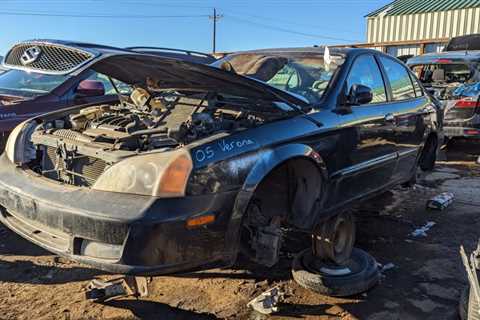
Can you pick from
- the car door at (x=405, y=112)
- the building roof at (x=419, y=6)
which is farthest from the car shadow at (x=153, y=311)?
the building roof at (x=419, y=6)

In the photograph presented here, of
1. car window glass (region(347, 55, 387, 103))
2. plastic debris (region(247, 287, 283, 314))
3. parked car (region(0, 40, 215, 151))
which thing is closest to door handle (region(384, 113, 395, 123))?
car window glass (region(347, 55, 387, 103))

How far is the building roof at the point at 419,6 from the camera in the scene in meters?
21.6

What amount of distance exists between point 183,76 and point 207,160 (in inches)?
38.6

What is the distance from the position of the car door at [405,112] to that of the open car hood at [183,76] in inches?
58.4

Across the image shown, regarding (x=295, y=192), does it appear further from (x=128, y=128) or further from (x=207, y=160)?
(x=128, y=128)

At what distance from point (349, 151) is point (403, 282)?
1041mm

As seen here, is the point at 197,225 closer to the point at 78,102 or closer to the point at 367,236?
the point at 367,236

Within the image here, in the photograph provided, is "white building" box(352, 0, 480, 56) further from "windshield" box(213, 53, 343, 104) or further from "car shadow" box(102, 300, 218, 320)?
"car shadow" box(102, 300, 218, 320)

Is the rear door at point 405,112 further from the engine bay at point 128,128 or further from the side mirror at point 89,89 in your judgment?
the side mirror at point 89,89

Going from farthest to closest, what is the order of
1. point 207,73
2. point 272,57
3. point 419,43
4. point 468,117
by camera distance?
point 419,43, point 468,117, point 272,57, point 207,73

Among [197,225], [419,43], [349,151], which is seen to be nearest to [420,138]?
[349,151]

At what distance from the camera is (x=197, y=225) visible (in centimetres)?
251

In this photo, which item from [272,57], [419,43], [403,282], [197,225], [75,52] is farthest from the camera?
[419,43]

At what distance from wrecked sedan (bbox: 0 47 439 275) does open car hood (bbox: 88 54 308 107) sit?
0.01m
